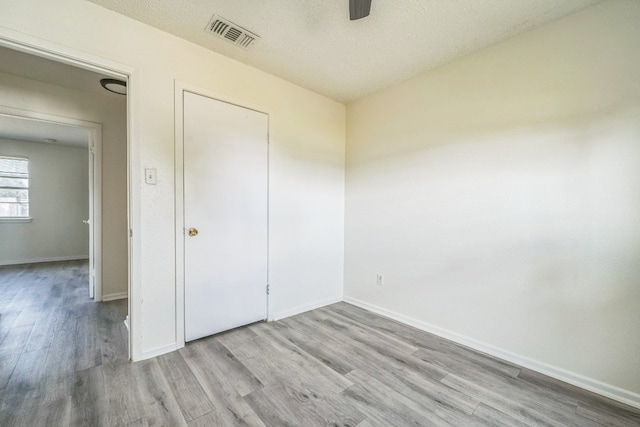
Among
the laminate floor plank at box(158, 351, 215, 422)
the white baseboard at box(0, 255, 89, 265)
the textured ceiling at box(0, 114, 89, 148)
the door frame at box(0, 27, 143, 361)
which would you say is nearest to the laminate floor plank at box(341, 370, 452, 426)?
the laminate floor plank at box(158, 351, 215, 422)

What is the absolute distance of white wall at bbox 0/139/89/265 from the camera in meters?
5.27

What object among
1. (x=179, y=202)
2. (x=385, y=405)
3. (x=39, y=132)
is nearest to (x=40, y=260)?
(x=39, y=132)

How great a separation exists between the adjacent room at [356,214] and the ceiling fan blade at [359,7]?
0.02 meters

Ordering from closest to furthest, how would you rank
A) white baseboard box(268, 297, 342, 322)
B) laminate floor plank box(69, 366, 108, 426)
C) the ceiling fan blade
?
A: the ceiling fan blade, laminate floor plank box(69, 366, 108, 426), white baseboard box(268, 297, 342, 322)

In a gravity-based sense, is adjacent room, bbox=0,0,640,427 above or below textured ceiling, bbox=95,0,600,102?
below

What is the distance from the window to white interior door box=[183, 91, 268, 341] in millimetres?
5840

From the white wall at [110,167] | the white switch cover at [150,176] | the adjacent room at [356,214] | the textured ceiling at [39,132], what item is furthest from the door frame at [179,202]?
the textured ceiling at [39,132]

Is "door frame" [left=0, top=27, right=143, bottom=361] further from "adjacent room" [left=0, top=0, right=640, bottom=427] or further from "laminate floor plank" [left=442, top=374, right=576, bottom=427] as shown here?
"laminate floor plank" [left=442, top=374, right=576, bottom=427]

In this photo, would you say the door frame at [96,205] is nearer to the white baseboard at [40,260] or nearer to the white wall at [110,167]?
the white wall at [110,167]

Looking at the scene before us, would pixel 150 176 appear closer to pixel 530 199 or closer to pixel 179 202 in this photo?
pixel 179 202

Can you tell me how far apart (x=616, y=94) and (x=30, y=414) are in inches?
154

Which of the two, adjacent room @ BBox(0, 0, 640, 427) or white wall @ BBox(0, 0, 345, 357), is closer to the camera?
adjacent room @ BBox(0, 0, 640, 427)

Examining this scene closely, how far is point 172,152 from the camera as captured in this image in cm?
209

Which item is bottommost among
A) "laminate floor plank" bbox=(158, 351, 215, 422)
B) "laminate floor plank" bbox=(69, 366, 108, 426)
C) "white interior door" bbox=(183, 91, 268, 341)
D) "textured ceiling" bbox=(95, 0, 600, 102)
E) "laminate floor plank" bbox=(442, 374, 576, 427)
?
"laminate floor plank" bbox=(442, 374, 576, 427)
